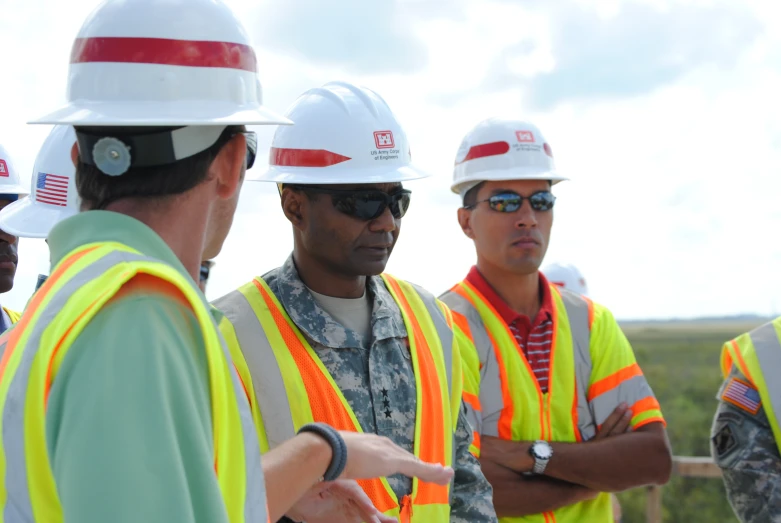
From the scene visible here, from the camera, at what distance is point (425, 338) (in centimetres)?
376

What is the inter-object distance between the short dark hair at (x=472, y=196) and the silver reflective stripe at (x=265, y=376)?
87.6 inches

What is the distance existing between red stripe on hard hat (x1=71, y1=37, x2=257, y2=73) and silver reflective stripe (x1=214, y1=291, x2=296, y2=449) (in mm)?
1413

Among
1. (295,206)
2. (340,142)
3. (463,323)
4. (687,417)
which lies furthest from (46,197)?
(687,417)

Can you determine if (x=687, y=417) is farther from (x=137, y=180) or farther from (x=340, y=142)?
(x=137, y=180)

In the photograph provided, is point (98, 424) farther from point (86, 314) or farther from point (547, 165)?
point (547, 165)

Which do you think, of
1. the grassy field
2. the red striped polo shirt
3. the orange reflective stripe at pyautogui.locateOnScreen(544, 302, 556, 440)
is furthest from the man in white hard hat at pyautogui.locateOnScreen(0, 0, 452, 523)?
the grassy field

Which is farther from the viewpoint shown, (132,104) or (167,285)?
(132,104)

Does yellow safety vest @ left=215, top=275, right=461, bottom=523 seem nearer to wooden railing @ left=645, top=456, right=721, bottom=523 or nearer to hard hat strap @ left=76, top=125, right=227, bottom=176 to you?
hard hat strap @ left=76, top=125, right=227, bottom=176

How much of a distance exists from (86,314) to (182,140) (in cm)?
52

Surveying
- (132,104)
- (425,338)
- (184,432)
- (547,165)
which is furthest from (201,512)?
(547,165)

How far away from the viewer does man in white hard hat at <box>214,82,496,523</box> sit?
133 inches

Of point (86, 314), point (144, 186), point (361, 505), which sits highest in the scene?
point (144, 186)

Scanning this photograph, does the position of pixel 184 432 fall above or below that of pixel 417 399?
above

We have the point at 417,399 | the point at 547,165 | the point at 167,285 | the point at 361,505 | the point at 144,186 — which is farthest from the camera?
the point at 547,165
